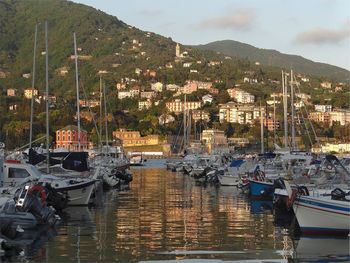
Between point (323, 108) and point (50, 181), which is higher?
point (323, 108)

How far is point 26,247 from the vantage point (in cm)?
1783

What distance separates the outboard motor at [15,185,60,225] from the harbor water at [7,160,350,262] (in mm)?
513

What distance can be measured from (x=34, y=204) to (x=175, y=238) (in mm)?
4252

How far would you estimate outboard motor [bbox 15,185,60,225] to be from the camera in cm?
2073

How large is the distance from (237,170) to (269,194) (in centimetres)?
1419

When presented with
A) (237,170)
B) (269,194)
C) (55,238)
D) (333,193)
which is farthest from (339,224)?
(237,170)

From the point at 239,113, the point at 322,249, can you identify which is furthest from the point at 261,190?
the point at 239,113

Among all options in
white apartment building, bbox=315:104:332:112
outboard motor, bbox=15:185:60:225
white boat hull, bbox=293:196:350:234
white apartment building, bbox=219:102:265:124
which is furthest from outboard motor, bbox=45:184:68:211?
white apartment building, bbox=219:102:265:124

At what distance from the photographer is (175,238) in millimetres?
19797

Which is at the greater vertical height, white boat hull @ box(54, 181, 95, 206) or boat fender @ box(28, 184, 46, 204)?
boat fender @ box(28, 184, 46, 204)

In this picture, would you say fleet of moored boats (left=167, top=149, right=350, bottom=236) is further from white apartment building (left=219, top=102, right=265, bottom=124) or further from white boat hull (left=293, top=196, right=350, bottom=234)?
white apartment building (left=219, top=102, right=265, bottom=124)

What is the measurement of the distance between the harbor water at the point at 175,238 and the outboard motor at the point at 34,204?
51 centimetres

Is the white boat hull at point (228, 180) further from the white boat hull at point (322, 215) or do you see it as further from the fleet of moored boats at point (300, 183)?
the white boat hull at point (322, 215)

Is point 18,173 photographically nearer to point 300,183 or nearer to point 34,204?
point 34,204
